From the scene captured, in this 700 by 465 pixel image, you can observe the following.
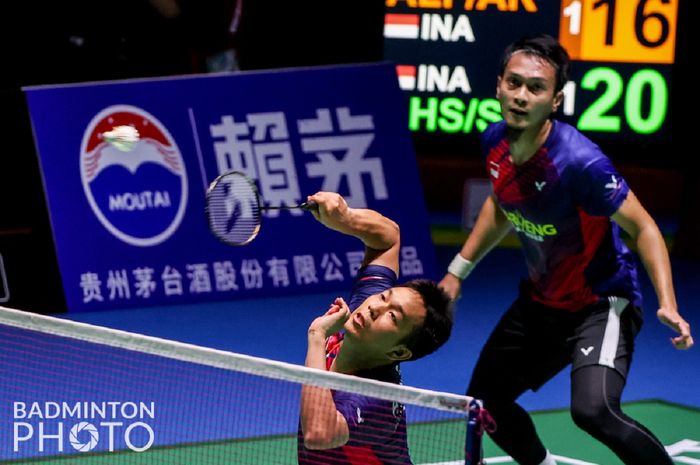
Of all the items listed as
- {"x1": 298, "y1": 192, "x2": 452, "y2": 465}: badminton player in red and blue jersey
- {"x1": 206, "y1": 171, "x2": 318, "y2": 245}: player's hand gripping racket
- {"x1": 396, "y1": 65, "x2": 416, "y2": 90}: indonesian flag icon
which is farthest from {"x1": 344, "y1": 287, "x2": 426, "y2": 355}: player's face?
{"x1": 396, "y1": 65, "x2": 416, "y2": 90}: indonesian flag icon

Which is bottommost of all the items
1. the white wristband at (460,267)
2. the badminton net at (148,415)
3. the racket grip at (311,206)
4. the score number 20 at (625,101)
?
the badminton net at (148,415)

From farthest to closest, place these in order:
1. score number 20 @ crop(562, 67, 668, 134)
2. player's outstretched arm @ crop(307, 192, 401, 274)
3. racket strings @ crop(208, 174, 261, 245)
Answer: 1. score number 20 @ crop(562, 67, 668, 134)
2. racket strings @ crop(208, 174, 261, 245)
3. player's outstretched arm @ crop(307, 192, 401, 274)

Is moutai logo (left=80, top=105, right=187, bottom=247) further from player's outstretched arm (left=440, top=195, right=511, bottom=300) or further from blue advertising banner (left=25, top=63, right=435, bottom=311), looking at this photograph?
Result: player's outstretched arm (left=440, top=195, right=511, bottom=300)

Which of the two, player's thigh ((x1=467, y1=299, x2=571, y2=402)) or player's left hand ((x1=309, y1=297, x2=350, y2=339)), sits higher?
player's left hand ((x1=309, y1=297, x2=350, y2=339))

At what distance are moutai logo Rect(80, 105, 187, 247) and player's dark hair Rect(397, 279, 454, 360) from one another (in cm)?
497

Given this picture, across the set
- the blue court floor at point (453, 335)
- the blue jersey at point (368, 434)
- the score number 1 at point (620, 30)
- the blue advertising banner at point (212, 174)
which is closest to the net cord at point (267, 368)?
the blue jersey at point (368, 434)

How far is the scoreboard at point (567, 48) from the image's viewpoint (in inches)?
431

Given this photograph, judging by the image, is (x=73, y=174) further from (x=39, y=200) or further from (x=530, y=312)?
(x=530, y=312)

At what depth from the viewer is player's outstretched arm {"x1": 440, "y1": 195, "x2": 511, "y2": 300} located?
18.9ft

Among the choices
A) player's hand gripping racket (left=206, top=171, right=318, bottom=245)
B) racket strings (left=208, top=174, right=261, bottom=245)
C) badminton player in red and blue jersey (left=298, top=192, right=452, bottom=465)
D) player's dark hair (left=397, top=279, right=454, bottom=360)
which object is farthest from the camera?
racket strings (left=208, top=174, right=261, bottom=245)

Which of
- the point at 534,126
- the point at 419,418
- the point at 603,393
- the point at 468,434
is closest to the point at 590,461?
the point at 419,418

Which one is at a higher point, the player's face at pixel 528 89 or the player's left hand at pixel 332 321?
the player's face at pixel 528 89

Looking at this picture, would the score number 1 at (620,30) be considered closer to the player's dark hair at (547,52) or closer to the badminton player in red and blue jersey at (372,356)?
the player's dark hair at (547,52)

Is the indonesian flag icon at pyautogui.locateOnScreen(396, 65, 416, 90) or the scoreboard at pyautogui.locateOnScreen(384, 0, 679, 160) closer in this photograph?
the scoreboard at pyautogui.locateOnScreen(384, 0, 679, 160)
